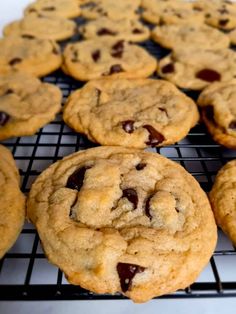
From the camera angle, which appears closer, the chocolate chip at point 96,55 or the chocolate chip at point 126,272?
the chocolate chip at point 126,272

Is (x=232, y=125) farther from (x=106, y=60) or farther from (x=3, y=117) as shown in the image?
(x=3, y=117)

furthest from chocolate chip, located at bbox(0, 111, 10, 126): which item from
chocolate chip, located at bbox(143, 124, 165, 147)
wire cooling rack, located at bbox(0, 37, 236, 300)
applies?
chocolate chip, located at bbox(143, 124, 165, 147)

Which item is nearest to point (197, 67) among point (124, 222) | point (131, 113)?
point (131, 113)

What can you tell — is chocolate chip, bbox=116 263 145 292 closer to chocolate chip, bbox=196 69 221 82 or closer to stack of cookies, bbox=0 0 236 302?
stack of cookies, bbox=0 0 236 302

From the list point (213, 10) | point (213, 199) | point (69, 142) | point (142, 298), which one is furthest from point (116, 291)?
point (213, 10)

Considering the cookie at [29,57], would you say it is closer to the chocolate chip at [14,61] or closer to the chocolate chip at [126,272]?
the chocolate chip at [14,61]

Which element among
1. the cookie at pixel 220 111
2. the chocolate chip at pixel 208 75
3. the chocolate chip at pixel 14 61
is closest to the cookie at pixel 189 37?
the chocolate chip at pixel 208 75
